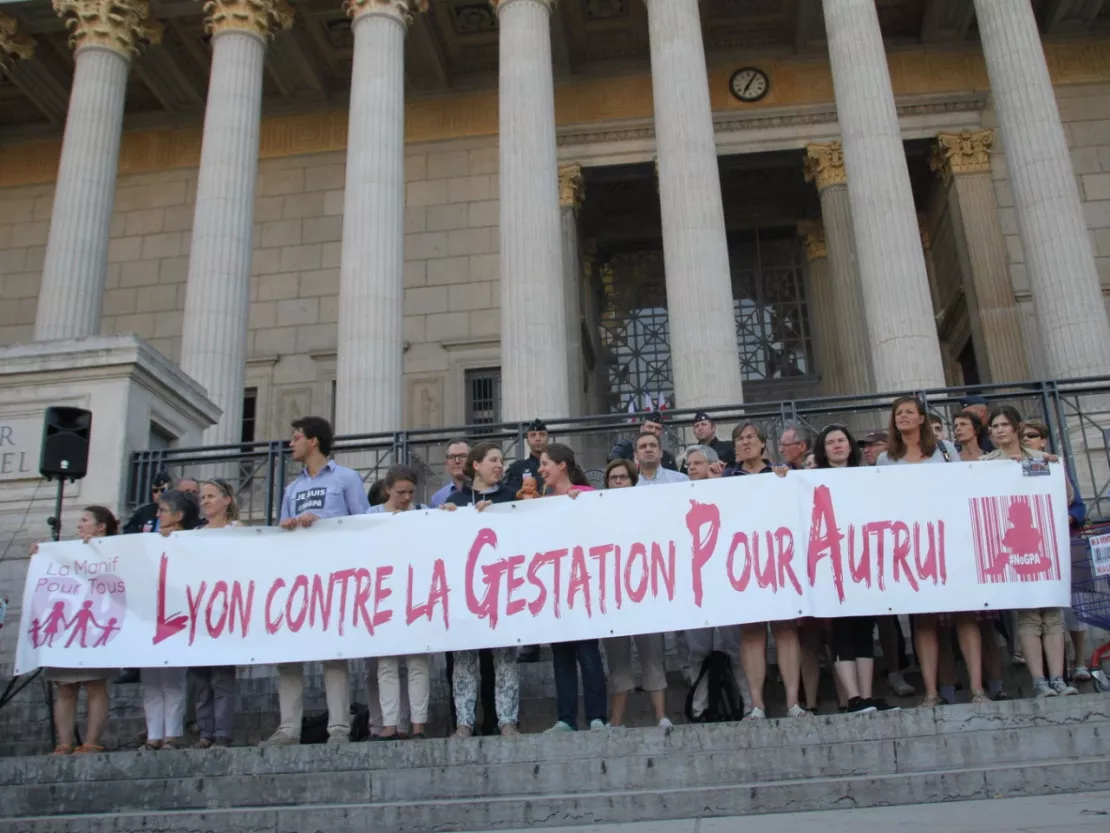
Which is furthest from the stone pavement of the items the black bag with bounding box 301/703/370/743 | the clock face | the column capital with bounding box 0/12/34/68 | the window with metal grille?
the column capital with bounding box 0/12/34/68

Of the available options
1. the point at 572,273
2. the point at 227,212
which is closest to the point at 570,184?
the point at 572,273

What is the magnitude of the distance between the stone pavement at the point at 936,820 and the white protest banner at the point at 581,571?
7.52 feet

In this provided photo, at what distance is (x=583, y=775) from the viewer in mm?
6238

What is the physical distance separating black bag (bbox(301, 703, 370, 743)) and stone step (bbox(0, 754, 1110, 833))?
1980mm

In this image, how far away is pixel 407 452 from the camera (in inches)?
541

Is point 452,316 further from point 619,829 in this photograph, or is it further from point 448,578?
point 619,829

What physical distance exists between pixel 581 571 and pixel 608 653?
2.04 ft

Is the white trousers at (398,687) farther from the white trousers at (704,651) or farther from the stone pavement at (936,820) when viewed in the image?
the stone pavement at (936,820)

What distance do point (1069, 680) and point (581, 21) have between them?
765 inches

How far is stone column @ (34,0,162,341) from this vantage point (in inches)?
765

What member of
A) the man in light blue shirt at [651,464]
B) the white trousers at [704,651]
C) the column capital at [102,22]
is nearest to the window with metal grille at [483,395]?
the column capital at [102,22]

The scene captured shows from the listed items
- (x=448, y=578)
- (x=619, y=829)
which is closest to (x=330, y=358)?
(x=448, y=578)

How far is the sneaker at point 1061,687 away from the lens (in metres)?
7.07

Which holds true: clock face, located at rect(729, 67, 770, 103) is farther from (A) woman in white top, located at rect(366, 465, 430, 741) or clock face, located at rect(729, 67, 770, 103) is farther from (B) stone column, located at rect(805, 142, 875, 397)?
(A) woman in white top, located at rect(366, 465, 430, 741)
